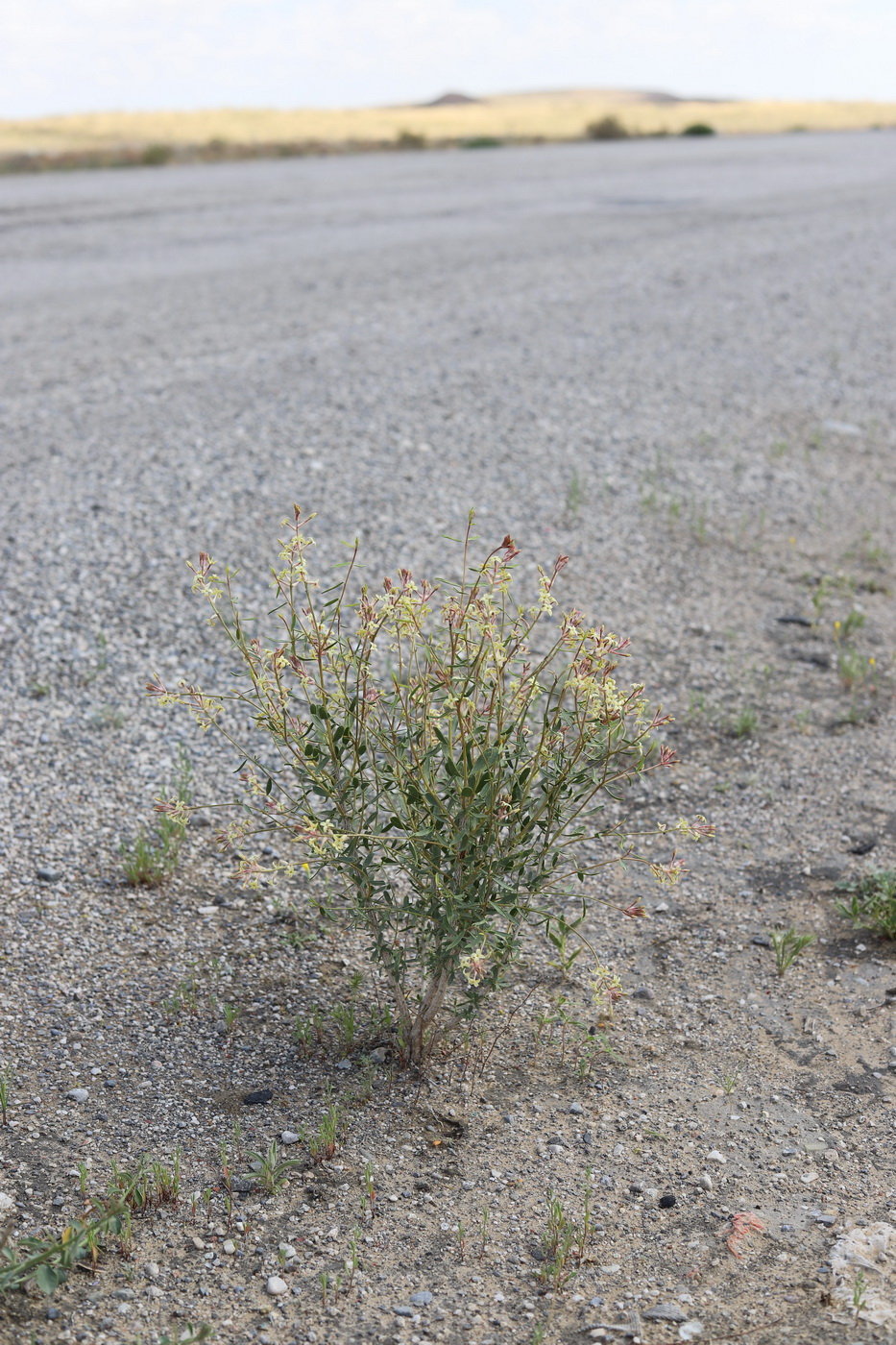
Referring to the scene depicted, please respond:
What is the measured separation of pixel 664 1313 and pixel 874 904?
178 cm

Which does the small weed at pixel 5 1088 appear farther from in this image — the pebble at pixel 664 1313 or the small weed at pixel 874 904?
the small weed at pixel 874 904

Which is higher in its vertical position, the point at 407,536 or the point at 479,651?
the point at 479,651

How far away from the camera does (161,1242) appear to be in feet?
8.87

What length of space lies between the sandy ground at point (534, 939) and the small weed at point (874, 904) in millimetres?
98

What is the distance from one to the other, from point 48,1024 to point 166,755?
55.9 inches

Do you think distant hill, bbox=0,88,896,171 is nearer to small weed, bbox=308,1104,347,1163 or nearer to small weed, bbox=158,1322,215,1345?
small weed, bbox=308,1104,347,1163

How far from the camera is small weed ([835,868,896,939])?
12.7 ft

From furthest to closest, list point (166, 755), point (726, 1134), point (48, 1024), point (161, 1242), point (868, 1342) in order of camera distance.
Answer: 1. point (166, 755)
2. point (48, 1024)
3. point (726, 1134)
4. point (161, 1242)
5. point (868, 1342)

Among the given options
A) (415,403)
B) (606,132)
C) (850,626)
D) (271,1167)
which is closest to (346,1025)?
(271,1167)

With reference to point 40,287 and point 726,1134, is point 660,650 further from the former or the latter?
point 40,287

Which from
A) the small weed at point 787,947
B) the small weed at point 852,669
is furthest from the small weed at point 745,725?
the small weed at point 787,947

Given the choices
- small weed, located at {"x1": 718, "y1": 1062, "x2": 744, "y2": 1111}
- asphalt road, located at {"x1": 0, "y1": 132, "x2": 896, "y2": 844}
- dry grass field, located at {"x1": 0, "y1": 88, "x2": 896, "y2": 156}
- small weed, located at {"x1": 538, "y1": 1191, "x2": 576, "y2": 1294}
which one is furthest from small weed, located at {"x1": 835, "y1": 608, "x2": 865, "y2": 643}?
dry grass field, located at {"x1": 0, "y1": 88, "x2": 896, "y2": 156}

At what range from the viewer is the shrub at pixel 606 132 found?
32.8 metres

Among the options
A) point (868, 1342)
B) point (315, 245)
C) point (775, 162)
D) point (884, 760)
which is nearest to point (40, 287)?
point (315, 245)
